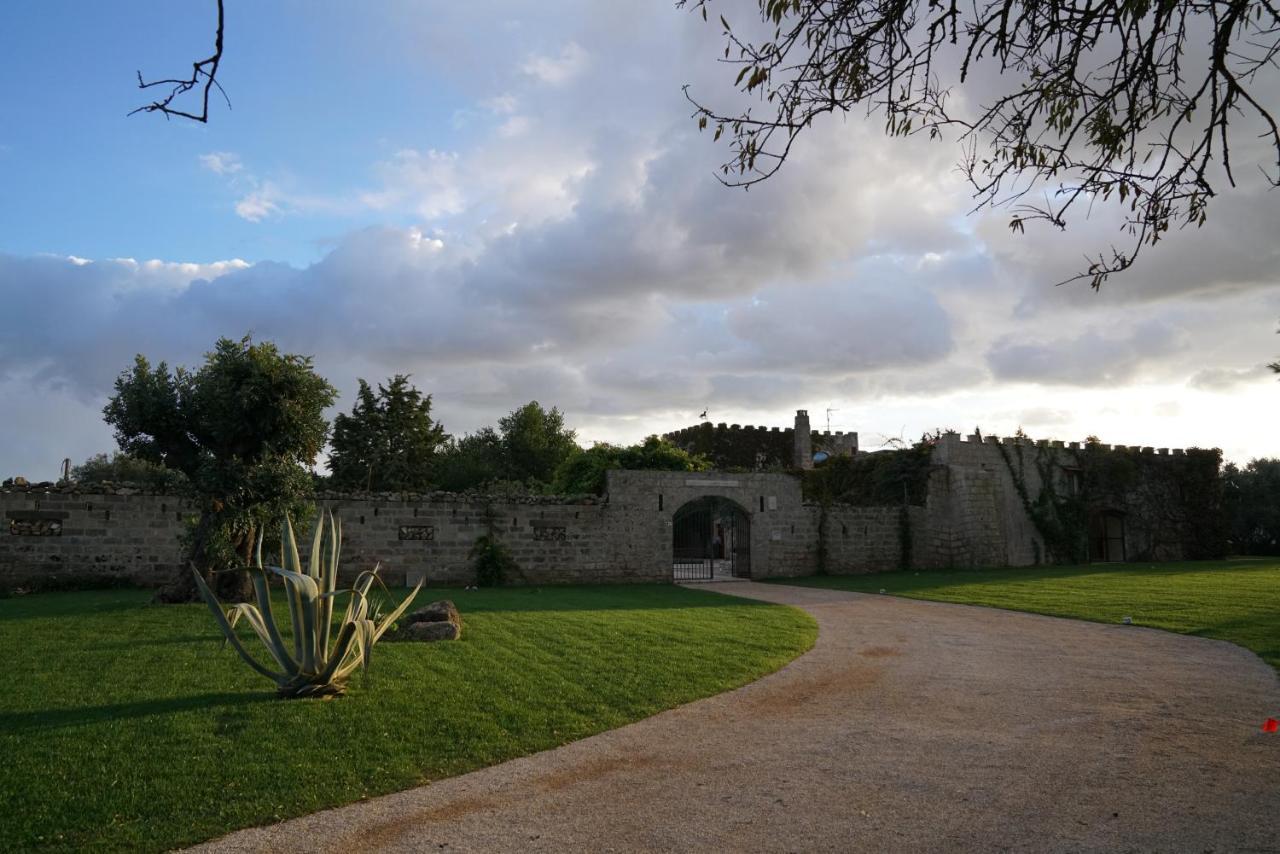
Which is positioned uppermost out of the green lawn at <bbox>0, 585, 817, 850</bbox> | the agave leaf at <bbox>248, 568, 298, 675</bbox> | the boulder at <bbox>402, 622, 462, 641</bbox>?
the agave leaf at <bbox>248, 568, 298, 675</bbox>

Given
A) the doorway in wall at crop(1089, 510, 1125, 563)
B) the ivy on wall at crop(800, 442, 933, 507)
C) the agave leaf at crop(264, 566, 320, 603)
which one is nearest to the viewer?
the agave leaf at crop(264, 566, 320, 603)

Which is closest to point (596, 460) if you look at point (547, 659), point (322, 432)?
point (322, 432)

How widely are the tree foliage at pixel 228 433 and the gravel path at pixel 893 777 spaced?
9834 millimetres

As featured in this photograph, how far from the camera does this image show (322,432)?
15773 mm

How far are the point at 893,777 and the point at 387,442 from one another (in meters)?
40.1

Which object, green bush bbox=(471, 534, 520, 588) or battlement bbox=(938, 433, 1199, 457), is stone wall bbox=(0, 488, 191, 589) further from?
battlement bbox=(938, 433, 1199, 457)

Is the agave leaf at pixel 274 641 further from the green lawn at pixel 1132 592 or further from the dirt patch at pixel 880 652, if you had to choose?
the green lawn at pixel 1132 592

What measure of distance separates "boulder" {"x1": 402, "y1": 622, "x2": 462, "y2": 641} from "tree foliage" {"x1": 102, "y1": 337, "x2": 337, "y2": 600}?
5.18m

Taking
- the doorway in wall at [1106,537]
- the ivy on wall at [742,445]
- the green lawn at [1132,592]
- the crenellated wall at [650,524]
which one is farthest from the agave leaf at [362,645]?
the ivy on wall at [742,445]

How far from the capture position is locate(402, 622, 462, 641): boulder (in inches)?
420

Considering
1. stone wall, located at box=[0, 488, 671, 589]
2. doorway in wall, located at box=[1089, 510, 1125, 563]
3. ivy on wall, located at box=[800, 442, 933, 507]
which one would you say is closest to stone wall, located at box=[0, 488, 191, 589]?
stone wall, located at box=[0, 488, 671, 589]

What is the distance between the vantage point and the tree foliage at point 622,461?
25.2 metres

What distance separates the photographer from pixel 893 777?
5684 mm

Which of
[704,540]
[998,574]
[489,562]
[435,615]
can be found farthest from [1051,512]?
[435,615]
